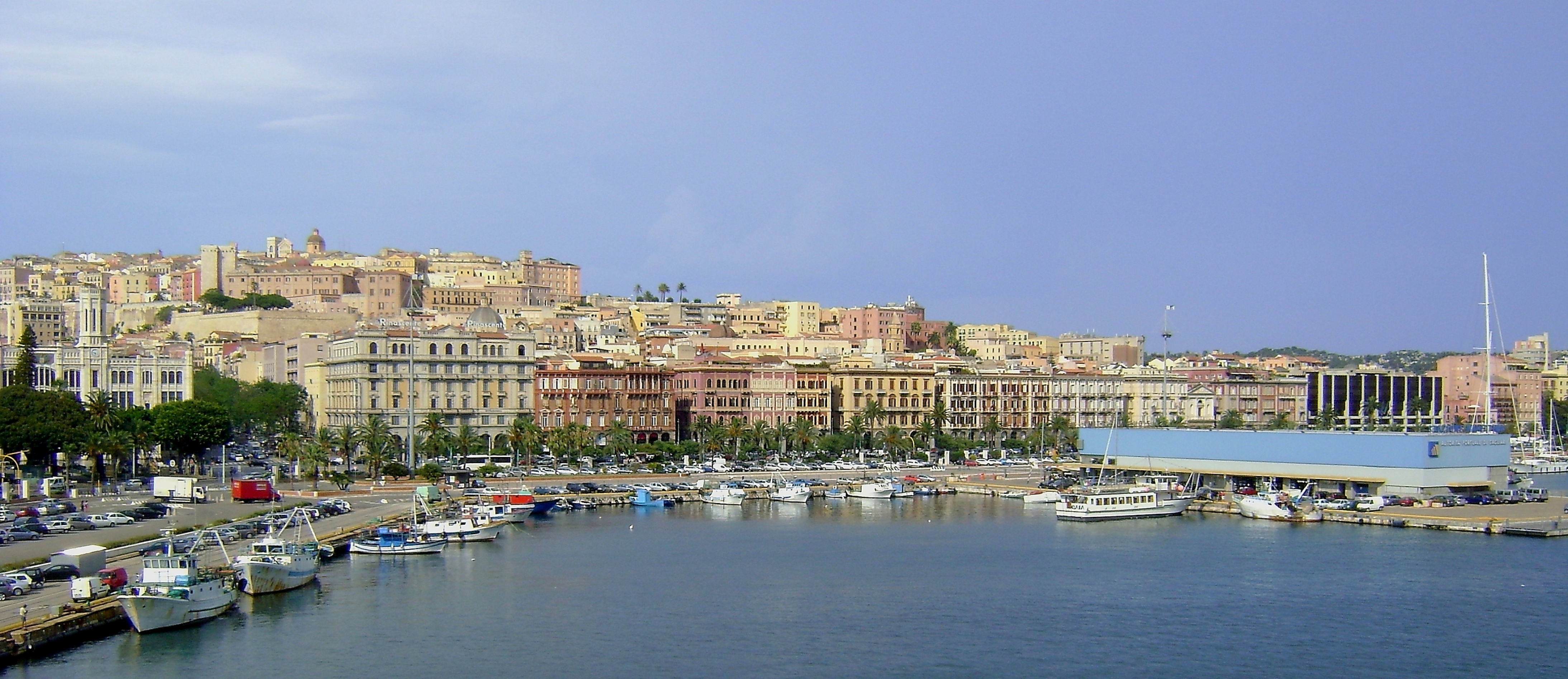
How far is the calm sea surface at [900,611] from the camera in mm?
34250

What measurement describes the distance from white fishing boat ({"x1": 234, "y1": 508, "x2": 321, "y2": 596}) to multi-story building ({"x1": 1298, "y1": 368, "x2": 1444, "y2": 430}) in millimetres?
90347

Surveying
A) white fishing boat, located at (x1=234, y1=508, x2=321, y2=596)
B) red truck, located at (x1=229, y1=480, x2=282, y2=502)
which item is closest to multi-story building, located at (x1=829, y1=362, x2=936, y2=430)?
red truck, located at (x1=229, y1=480, x2=282, y2=502)

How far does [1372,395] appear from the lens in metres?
132

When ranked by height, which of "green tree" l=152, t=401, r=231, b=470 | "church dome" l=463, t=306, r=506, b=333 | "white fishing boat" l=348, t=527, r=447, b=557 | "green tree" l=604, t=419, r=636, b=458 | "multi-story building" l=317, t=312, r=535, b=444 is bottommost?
"white fishing boat" l=348, t=527, r=447, b=557

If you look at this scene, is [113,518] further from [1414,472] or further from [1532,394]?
[1532,394]

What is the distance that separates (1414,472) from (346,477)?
41.9m

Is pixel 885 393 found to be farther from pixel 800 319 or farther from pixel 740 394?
pixel 800 319

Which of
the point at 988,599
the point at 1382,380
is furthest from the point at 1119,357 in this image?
the point at 988,599

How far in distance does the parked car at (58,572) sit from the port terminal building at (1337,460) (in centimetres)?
4728

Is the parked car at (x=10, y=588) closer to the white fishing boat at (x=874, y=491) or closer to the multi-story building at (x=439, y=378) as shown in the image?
the white fishing boat at (x=874, y=491)

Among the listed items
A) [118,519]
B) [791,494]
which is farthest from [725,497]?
[118,519]

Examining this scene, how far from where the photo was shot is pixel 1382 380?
134875 millimetres

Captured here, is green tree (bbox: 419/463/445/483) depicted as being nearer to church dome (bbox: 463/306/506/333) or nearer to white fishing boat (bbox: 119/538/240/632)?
church dome (bbox: 463/306/506/333)

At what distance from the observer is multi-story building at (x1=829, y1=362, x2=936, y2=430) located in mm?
101000
